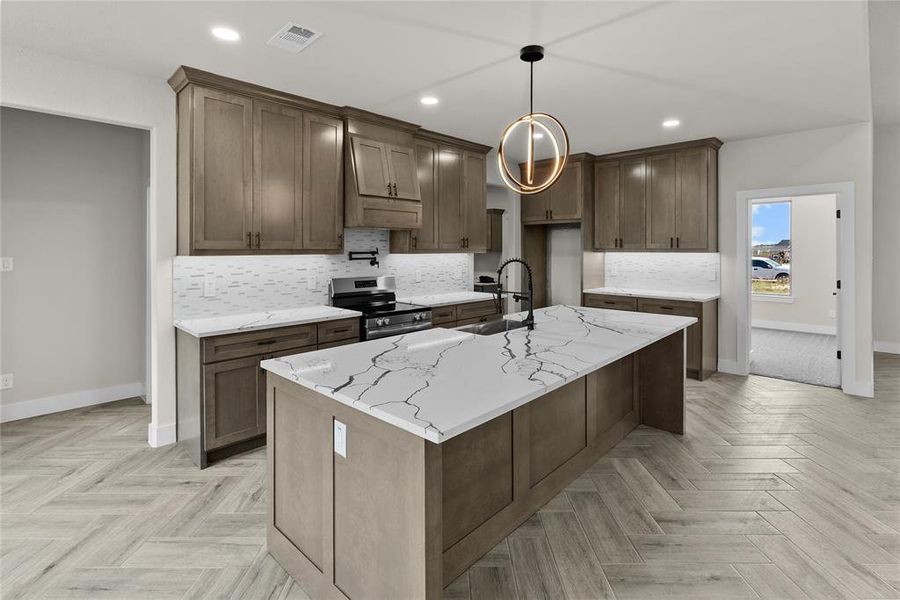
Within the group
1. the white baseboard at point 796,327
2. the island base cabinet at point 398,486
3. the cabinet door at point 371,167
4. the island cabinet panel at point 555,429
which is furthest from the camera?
the white baseboard at point 796,327

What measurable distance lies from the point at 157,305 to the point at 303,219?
125 centimetres

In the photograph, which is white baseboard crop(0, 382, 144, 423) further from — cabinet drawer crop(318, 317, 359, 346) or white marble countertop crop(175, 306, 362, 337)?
cabinet drawer crop(318, 317, 359, 346)

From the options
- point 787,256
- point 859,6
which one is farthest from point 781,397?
point 787,256

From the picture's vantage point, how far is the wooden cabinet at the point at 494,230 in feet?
23.6

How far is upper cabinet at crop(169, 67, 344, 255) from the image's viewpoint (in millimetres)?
3365

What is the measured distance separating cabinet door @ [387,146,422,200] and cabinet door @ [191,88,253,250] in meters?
1.32

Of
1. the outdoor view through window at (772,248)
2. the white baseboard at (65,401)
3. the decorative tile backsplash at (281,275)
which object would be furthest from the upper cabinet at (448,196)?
the outdoor view through window at (772,248)

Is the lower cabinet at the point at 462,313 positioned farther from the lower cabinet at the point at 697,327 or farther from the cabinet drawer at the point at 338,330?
the lower cabinet at the point at 697,327

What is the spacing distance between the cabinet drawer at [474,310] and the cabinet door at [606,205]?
185 centimetres

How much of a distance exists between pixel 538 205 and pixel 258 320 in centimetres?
422

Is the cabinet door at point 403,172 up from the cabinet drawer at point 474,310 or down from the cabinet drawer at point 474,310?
up

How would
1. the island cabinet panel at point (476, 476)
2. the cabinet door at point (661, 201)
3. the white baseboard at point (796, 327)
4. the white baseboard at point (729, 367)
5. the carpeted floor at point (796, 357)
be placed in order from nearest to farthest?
the island cabinet panel at point (476, 476)
the carpeted floor at point (796, 357)
the white baseboard at point (729, 367)
the cabinet door at point (661, 201)
the white baseboard at point (796, 327)

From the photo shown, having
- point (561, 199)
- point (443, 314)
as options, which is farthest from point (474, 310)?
point (561, 199)

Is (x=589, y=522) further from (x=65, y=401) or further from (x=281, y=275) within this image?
(x=65, y=401)
